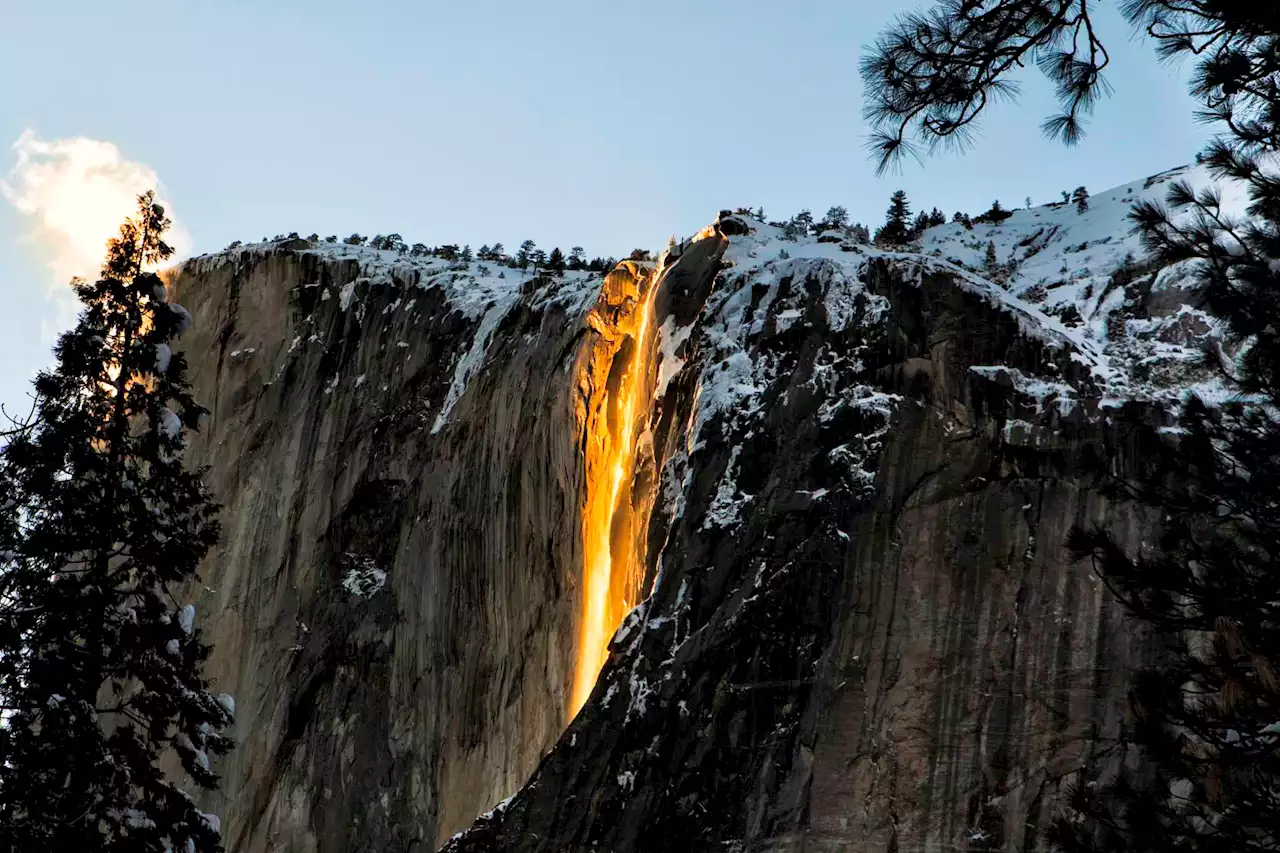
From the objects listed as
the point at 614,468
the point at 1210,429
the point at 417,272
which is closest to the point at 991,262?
the point at 614,468

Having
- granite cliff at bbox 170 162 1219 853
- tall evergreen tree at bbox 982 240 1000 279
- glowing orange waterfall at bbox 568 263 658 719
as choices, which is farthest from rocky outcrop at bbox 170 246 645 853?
tall evergreen tree at bbox 982 240 1000 279

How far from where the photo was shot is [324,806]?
31.1 metres

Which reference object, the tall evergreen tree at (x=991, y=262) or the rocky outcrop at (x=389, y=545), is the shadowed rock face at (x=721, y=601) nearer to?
the rocky outcrop at (x=389, y=545)

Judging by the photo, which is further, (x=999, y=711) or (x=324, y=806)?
(x=324, y=806)

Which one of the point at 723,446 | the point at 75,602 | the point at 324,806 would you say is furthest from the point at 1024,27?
the point at 324,806

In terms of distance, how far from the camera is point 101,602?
49.9 ft

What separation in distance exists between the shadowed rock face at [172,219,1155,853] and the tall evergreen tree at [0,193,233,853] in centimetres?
584

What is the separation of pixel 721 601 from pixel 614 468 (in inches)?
258

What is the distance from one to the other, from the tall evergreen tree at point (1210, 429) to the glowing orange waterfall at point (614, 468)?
47.7 feet

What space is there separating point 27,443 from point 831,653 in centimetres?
1086

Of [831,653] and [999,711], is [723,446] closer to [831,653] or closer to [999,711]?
[831,653]

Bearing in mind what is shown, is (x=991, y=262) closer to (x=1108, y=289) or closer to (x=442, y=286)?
(x=1108, y=289)

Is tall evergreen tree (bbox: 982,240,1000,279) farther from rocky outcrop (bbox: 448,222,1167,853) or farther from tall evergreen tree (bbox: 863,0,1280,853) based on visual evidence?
tall evergreen tree (bbox: 863,0,1280,853)

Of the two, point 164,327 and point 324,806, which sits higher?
point 164,327
